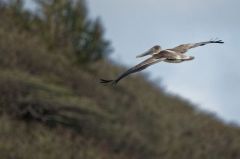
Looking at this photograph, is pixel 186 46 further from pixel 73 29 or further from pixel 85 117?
pixel 73 29

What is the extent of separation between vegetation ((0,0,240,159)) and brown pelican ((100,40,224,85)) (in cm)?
1673

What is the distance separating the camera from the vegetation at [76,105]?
26641mm

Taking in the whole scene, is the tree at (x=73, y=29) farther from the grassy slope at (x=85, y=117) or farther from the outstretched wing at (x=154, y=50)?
the outstretched wing at (x=154, y=50)

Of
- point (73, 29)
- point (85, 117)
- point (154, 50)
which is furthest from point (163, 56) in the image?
point (73, 29)

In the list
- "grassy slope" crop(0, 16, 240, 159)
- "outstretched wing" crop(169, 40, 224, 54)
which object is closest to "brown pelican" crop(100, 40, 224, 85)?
"outstretched wing" crop(169, 40, 224, 54)

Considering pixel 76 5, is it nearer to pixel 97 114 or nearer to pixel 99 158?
pixel 97 114

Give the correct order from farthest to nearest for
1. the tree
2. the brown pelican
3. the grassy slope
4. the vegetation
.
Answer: the tree < the vegetation < the grassy slope < the brown pelican

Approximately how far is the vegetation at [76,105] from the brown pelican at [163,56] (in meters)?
16.7

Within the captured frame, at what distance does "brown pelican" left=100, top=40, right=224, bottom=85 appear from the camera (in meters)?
6.19

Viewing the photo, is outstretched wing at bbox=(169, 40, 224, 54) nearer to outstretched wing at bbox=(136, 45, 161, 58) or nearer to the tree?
outstretched wing at bbox=(136, 45, 161, 58)

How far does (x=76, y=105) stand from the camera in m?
28.6

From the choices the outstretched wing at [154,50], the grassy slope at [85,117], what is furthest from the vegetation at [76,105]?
the outstretched wing at [154,50]

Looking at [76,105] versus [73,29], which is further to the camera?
[73,29]

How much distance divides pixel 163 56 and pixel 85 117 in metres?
22.9
